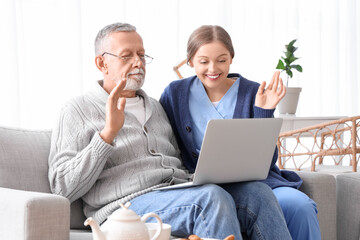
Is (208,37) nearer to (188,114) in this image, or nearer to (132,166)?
(188,114)

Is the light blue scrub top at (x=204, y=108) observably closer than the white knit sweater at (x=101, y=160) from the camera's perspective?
No

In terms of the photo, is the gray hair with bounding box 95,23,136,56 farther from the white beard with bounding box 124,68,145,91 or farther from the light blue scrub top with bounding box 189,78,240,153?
the light blue scrub top with bounding box 189,78,240,153

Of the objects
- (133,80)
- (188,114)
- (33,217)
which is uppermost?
(133,80)

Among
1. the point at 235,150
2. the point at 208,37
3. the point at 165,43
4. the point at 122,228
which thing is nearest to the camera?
the point at 122,228

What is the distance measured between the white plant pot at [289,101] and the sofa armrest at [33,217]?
2.37 meters

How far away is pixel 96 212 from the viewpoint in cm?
180

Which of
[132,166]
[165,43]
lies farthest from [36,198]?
[165,43]

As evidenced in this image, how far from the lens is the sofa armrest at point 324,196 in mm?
2018

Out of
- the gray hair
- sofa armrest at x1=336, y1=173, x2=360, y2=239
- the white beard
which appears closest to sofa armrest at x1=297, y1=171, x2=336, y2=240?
sofa armrest at x1=336, y1=173, x2=360, y2=239

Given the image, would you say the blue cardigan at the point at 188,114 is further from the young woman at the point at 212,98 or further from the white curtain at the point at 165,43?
the white curtain at the point at 165,43

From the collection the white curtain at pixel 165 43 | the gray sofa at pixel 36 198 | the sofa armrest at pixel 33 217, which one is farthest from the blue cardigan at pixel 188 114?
the white curtain at pixel 165 43

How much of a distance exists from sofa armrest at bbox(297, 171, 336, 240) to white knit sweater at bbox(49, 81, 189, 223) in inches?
18.4

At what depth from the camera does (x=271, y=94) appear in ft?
6.54

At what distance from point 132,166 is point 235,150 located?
0.41 metres
